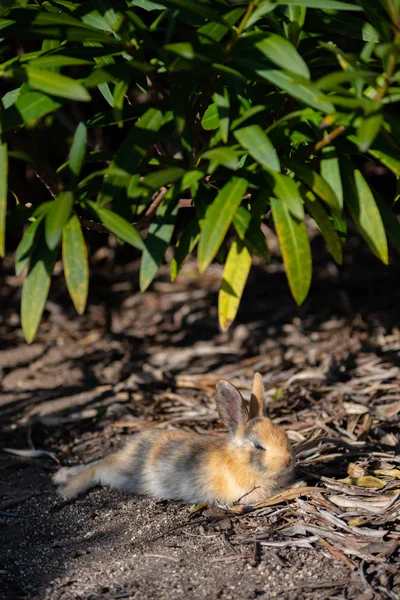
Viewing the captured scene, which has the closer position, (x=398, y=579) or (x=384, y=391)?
(x=398, y=579)

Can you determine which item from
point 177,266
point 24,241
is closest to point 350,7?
point 177,266

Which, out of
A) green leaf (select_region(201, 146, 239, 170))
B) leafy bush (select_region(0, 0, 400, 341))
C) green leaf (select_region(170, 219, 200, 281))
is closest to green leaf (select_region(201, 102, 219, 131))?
leafy bush (select_region(0, 0, 400, 341))

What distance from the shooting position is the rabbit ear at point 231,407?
5.00 metres

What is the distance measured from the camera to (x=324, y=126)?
140 inches

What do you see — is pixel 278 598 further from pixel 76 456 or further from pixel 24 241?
pixel 76 456

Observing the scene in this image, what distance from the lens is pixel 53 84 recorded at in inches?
131

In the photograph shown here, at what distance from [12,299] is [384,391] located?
14.0ft

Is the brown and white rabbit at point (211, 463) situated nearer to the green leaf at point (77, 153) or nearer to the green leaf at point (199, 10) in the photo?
the green leaf at point (77, 153)

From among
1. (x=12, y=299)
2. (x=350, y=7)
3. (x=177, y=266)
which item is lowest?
(x=12, y=299)

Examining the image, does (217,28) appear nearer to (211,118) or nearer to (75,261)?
(211,118)

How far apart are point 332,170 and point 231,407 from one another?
1901 mm

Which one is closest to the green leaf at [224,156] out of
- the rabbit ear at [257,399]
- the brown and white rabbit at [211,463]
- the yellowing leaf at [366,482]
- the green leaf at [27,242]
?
the green leaf at [27,242]

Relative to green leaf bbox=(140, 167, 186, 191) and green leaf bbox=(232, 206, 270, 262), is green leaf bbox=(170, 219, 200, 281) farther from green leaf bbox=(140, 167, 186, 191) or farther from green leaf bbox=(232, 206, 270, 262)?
green leaf bbox=(140, 167, 186, 191)

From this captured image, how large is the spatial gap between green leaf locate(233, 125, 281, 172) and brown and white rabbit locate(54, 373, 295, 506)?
74.1 inches
